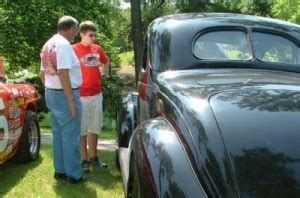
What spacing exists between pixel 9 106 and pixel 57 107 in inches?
21.3

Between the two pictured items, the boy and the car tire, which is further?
the car tire

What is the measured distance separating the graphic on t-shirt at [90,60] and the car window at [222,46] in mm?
2086

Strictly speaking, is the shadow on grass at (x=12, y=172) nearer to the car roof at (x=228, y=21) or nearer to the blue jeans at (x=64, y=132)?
the blue jeans at (x=64, y=132)

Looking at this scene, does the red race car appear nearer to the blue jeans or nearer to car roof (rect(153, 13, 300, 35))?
the blue jeans

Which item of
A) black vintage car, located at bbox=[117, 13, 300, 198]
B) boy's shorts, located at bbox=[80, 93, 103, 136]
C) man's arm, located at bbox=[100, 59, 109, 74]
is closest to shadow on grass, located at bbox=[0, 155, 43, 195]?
boy's shorts, located at bbox=[80, 93, 103, 136]

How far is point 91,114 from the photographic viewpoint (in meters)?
6.55

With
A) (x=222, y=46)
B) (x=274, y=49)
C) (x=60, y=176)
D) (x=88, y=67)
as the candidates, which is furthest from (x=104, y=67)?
(x=274, y=49)

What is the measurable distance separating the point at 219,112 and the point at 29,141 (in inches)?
170

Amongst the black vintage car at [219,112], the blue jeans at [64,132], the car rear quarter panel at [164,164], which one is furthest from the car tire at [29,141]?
the car rear quarter panel at [164,164]

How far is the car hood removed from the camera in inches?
105

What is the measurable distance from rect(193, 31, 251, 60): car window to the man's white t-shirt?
1.52 m

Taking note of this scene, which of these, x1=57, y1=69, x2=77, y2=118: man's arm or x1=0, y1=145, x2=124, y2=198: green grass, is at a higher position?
x1=57, y1=69, x2=77, y2=118: man's arm

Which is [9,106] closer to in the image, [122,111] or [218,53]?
[122,111]

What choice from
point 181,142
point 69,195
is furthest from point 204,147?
point 69,195
